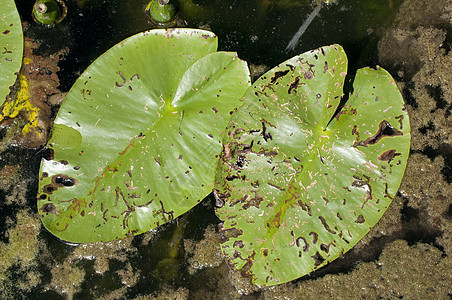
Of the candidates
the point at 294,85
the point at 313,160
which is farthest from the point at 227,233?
the point at 294,85

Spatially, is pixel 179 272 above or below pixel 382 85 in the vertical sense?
below

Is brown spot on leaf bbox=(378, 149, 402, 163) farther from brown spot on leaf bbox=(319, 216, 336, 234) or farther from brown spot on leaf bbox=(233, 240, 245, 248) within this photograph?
brown spot on leaf bbox=(233, 240, 245, 248)

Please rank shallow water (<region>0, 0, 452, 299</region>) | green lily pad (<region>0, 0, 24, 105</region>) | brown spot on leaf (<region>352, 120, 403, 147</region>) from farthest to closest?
shallow water (<region>0, 0, 452, 299</region>)
green lily pad (<region>0, 0, 24, 105</region>)
brown spot on leaf (<region>352, 120, 403, 147</region>)

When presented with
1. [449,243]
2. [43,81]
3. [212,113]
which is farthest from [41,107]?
[449,243]

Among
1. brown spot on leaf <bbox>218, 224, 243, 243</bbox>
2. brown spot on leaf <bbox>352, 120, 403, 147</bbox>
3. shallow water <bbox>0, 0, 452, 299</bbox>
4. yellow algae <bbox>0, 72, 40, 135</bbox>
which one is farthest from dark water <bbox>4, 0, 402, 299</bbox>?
brown spot on leaf <bbox>352, 120, 403, 147</bbox>

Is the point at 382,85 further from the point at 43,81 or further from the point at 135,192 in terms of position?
the point at 43,81
